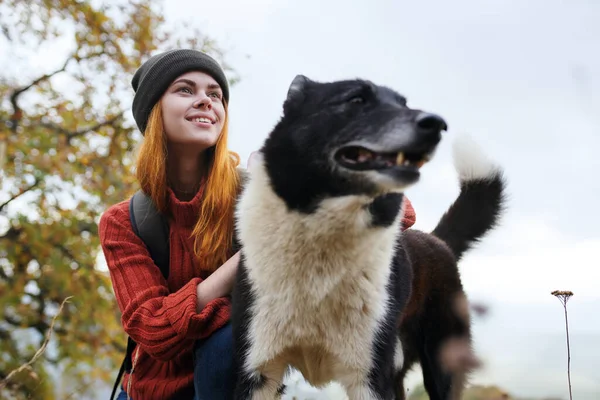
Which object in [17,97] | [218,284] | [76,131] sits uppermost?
[218,284]

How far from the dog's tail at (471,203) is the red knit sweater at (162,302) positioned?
74 cm

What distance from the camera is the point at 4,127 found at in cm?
692

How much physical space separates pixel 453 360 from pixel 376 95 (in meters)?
1.54

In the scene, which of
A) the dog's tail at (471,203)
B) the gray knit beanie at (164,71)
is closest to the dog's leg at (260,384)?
the gray knit beanie at (164,71)

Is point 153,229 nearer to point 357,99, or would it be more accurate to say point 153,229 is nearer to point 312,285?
point 312,285

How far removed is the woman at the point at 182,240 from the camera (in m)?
2.12

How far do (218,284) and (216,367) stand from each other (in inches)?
12.2

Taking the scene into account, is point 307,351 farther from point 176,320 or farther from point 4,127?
point 4,127

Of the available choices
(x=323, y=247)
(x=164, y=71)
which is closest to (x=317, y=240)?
(x=323, y=247)

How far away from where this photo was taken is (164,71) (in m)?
2.40

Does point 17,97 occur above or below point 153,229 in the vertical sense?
→ below

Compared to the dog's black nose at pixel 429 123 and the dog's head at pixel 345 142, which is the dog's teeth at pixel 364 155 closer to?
the dog's head at pixel 345 142

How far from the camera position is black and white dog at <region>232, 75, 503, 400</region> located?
1756 mm

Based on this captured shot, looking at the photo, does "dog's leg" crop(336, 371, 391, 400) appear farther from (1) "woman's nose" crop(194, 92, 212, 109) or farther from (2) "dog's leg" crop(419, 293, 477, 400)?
(1) "woman's nose" crop(194, 92, 212, 109)
